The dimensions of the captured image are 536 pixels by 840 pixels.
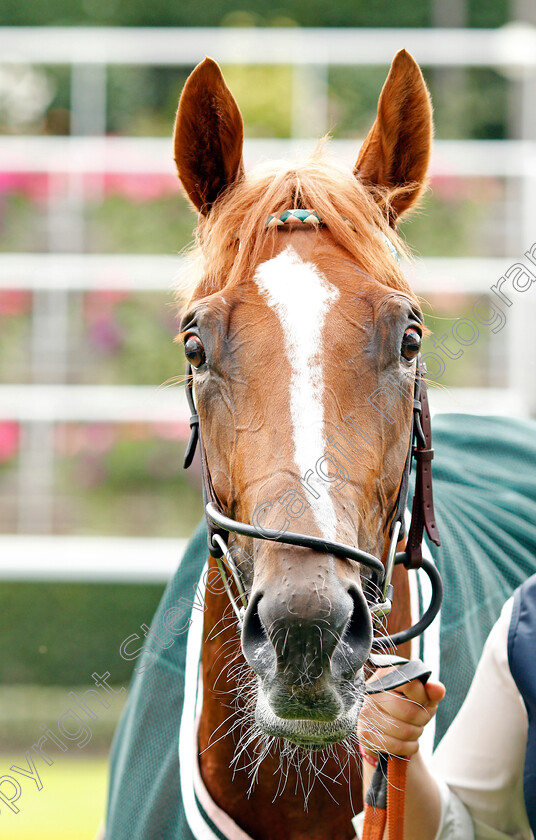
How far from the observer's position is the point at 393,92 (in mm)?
1872

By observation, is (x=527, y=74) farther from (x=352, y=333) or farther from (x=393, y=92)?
(x=352, y=333)

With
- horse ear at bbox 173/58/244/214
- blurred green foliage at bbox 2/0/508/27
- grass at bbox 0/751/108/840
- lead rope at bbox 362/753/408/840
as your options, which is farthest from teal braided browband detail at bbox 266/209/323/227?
blurred green foliage at bbox 2/0/508/27

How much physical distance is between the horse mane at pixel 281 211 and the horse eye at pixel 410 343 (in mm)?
117

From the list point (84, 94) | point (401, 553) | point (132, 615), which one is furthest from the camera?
point (84, 94)

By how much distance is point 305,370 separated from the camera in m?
1.52

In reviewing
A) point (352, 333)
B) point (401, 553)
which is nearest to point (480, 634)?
point (401, 553)

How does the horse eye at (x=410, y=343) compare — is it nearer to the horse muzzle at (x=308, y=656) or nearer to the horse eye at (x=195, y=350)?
the horse eye at (x=195, y=350)

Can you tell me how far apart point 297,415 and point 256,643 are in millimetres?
390

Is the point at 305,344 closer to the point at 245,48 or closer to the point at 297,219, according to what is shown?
the point at 297,219

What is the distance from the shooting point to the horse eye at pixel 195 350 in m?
1.72

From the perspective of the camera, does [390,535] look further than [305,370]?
Yes

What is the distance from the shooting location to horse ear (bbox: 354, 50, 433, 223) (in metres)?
1.87

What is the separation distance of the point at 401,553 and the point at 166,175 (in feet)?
17.8

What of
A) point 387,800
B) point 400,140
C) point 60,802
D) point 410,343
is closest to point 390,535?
point 410,343
